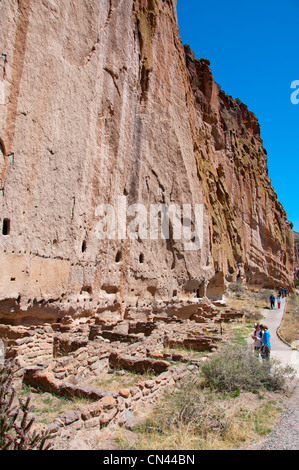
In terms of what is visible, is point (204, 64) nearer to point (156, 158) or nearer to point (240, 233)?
point (240, 233)

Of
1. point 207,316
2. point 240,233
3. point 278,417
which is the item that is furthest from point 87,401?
point 240,233

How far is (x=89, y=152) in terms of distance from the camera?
46.1ft

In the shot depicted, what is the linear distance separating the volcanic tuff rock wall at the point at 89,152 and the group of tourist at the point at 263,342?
6751mm

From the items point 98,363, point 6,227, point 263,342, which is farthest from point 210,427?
point 6,227

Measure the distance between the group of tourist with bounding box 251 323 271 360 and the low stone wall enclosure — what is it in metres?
1.68

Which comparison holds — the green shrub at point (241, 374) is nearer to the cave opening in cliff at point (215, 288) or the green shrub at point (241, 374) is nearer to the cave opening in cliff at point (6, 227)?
the cave opening in cliff at point (6, 227)

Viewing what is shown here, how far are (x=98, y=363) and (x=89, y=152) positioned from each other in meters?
8.97

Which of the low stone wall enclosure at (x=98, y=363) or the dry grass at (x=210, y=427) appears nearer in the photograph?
the dry grass at (x=210, y=427)

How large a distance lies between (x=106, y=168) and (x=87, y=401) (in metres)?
11.3

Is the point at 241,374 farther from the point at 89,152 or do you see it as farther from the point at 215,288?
the point at 215,288

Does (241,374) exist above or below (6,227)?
below

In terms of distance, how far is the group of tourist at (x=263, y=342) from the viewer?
8789 millimetres

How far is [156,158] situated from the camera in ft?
61.5

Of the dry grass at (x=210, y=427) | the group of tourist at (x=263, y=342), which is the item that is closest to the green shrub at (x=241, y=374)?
the dry grass at (x=210, y=427)
